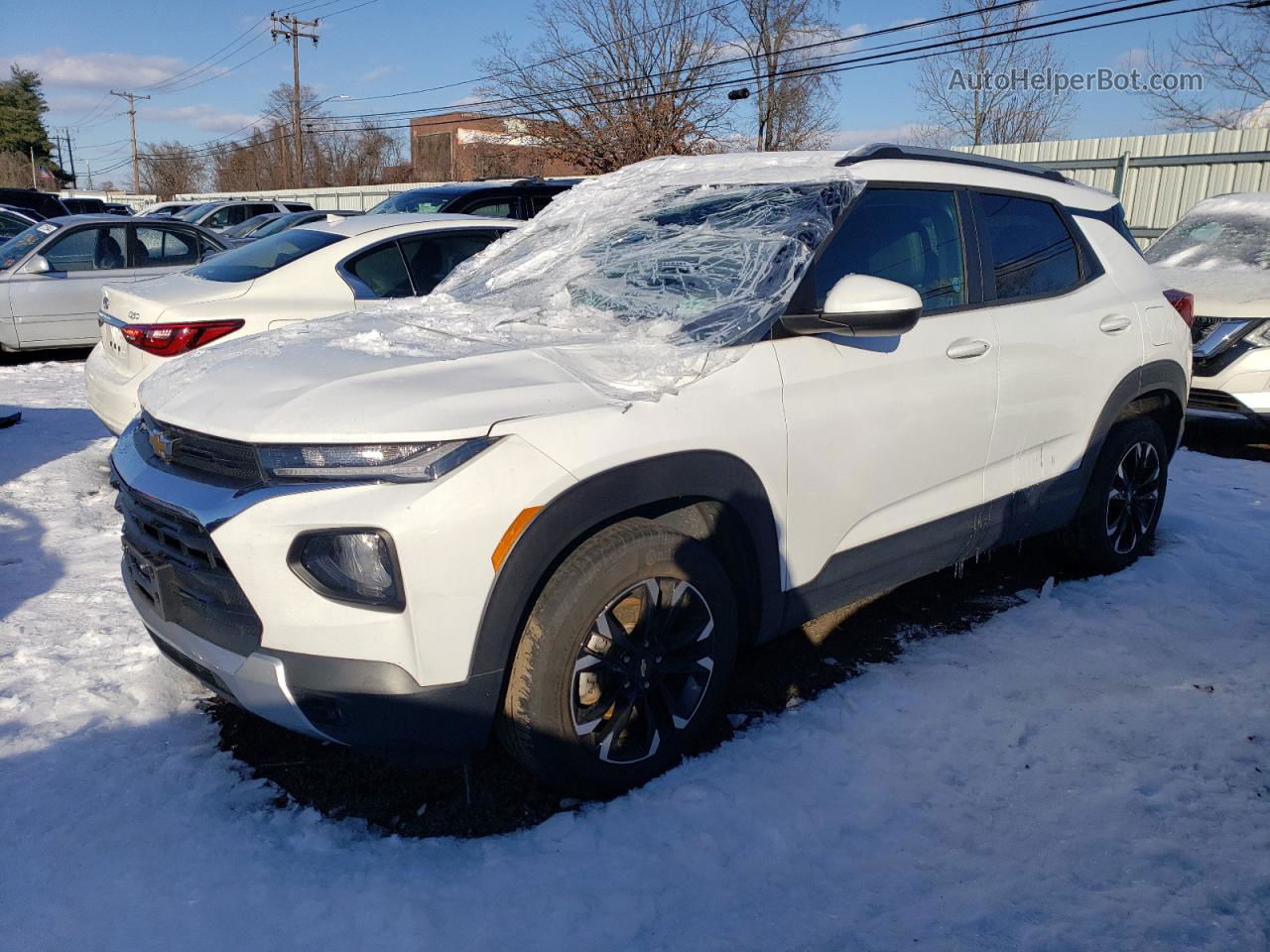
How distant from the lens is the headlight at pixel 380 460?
7.64 feet

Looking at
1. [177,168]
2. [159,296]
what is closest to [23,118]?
[177,168]

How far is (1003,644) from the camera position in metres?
3.82

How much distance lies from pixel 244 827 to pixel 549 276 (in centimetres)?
211

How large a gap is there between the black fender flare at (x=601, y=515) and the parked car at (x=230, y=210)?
69.5ft

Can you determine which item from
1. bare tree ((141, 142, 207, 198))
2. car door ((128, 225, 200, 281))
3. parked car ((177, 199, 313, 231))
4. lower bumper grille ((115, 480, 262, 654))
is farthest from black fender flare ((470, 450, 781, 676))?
bare tree ((141, 142, 207, 198))

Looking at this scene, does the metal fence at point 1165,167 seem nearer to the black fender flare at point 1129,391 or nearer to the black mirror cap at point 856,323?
the black fender flare at point 1129,391

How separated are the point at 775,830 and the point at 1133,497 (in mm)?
2873

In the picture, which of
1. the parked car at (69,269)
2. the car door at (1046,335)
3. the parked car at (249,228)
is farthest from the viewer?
the parked car at (249,228)

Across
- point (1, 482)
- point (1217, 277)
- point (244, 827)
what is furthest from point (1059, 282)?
point (1, 482)

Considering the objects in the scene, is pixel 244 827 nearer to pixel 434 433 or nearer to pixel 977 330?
pixel 434 433

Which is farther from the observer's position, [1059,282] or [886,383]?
[1059,282]

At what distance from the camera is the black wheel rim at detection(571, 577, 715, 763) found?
2648mm

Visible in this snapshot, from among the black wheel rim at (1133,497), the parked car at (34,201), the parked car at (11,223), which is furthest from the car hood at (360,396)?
the parked car at (34,201)

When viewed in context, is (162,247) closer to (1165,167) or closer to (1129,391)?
(1129,391)
